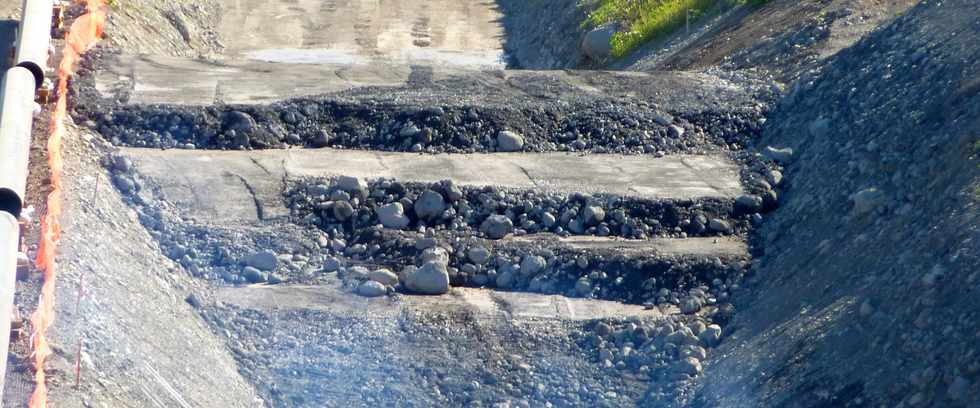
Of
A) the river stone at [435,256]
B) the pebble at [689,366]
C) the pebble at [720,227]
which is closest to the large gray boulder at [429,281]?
the river stone at [435,256]

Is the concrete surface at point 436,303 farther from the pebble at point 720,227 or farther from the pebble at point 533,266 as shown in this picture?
the pebble at point 720,227

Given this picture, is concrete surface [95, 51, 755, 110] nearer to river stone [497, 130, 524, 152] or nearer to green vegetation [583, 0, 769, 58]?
river stone [497, 130, 524, 152]

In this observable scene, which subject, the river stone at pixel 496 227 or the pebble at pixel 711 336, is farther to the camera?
the river stone at pixel 496 227

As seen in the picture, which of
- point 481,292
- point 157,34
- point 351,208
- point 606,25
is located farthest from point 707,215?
point 157,34

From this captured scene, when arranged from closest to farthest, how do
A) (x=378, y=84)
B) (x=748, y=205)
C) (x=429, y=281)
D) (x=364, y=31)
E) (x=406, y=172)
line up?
(x=429, y=281), (x=748, y=205), (x=406, y=172), (x=378, y=84), (x=364, y=31)

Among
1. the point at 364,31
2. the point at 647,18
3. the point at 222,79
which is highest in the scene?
the point at 222,79

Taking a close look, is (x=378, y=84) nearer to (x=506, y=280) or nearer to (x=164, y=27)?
(x=506, y=280)

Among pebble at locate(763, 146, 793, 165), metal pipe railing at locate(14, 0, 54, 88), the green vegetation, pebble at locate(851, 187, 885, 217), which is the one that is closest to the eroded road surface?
pebble at locate(763, 146, 793, 165)

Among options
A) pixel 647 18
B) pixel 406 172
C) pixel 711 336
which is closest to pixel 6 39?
pixel 406 172
